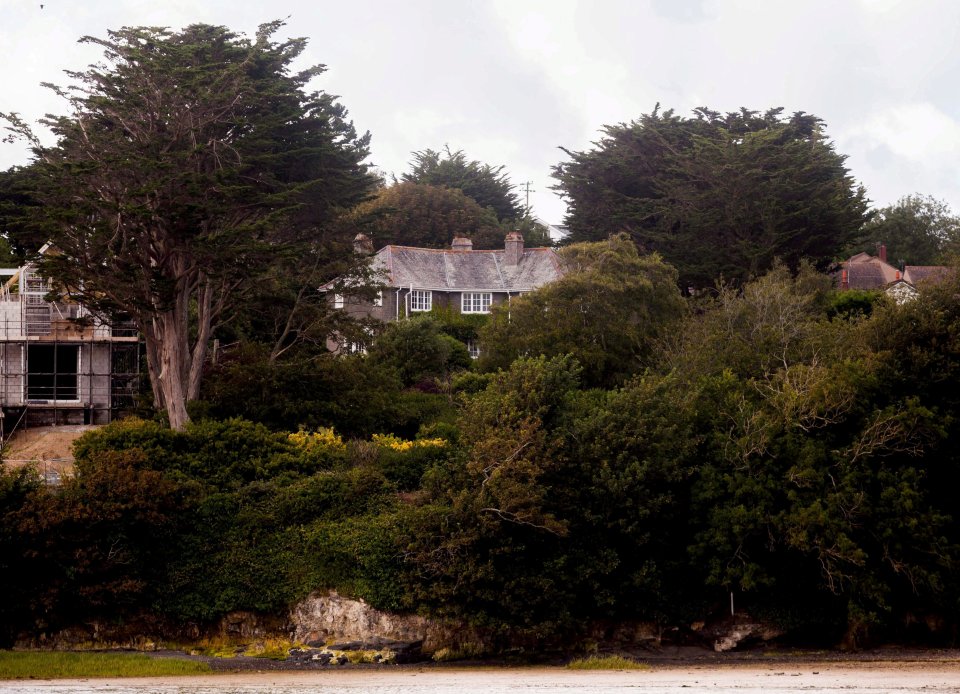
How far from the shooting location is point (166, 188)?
3391 centimetres

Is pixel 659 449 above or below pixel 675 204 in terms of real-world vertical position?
below

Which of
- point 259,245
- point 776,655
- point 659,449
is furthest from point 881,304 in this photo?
point 259,245

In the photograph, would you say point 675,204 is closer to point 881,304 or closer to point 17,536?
point 881,304

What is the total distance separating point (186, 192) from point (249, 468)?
9108 mm

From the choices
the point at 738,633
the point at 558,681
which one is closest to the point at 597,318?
the point at 738,633

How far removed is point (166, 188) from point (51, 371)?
11055 millimetres

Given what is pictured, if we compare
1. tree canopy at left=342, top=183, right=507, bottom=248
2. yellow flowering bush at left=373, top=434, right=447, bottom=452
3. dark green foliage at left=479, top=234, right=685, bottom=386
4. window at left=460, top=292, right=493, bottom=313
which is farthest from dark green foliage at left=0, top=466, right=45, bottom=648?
tree canopy at left=342, top=183, right=507, bottom=248

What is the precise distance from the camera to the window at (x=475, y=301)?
55.3m

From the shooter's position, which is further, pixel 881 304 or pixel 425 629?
pixel 881 304

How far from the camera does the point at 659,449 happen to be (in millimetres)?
29078

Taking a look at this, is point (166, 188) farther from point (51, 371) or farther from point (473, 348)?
point (473, 348)

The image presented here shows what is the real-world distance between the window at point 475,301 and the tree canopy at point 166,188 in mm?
18097

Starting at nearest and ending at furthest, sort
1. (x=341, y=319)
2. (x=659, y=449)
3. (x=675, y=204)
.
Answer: (x=659, y=449)
(x=341, y=319)
(x=675, y=204)

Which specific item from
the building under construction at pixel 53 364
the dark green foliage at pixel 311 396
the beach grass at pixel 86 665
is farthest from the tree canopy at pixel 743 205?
the beach grass at pixel 86 665
